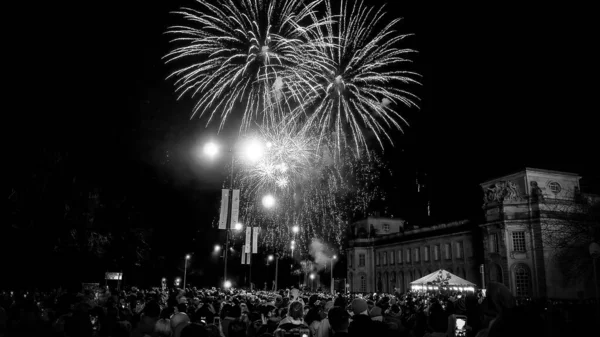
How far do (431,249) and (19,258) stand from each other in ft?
178

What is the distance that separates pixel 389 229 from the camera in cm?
9062

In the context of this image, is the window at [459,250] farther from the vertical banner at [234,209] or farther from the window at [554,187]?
the vertical banner at [234,209]

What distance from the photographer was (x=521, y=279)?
5059cm

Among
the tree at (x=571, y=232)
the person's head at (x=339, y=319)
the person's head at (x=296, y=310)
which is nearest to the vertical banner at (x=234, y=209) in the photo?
the person's head at (x=296, y=310)

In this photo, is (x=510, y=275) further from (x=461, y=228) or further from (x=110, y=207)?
(x=110, y=207)

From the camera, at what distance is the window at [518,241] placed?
5138cm

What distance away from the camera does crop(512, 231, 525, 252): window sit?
51.4 m

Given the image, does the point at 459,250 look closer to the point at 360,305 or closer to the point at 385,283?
the point at 385,283

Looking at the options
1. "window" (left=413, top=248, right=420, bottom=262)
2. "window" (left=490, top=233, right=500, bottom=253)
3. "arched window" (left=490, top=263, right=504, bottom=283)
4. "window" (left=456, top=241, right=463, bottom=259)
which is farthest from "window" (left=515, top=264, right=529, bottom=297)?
"window" (left=413, top=248, right=420, bottom=262)

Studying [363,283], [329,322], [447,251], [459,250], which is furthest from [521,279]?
[329,322]

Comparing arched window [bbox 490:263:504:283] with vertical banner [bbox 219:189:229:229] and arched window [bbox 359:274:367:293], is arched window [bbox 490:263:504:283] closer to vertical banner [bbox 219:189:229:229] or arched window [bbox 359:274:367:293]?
arched window [bbox 359:274:367:293]

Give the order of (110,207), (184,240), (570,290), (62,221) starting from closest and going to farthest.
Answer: (62,221), (110,207), (570,290), (184,240)

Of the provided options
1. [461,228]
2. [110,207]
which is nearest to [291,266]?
[461,228]

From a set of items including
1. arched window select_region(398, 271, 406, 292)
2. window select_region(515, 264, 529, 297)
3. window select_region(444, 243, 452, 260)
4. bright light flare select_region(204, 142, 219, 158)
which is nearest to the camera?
bright light flare select_region(204, 142, 219, 158)
